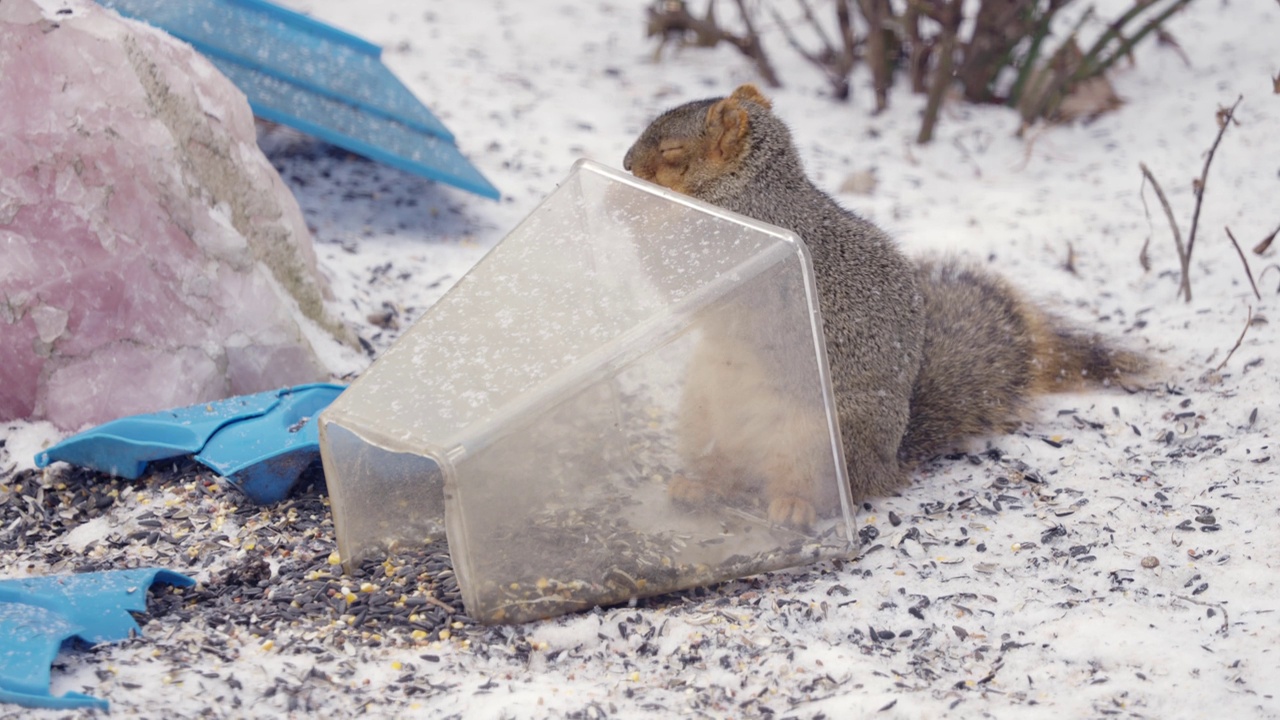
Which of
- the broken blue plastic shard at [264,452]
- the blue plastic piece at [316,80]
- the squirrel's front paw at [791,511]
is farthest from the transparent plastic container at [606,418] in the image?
the blue plastic piece at [316,80]

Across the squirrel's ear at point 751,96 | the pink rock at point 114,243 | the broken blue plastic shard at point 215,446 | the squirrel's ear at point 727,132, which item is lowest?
the broken blue plastic shard at point 215,446

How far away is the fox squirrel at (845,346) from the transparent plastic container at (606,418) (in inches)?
0.5

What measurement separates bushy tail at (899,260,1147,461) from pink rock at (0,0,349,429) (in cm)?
180

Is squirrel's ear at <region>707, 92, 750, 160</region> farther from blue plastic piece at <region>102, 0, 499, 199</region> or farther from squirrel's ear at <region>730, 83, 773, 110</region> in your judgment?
blue plastic piece at <region>102, 0, 499, 199</region>

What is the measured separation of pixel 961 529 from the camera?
117 inches

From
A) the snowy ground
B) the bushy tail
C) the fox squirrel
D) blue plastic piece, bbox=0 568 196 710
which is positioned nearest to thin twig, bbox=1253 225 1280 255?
the snowy ground

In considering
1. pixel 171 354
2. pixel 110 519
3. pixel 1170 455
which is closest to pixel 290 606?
pixel 110 519

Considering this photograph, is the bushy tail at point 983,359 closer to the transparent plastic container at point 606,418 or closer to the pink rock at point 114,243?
the transparent plastic container at point 606,418

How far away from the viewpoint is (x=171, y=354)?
323cm

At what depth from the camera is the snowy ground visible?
225 cm

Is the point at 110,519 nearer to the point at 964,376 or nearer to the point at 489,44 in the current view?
the point at 964,376

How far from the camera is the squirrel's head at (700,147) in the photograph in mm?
3154

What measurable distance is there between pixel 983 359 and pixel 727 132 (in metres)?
1.00

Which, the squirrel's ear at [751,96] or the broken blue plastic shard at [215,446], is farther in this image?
the squirrel's ear at [751,96]
